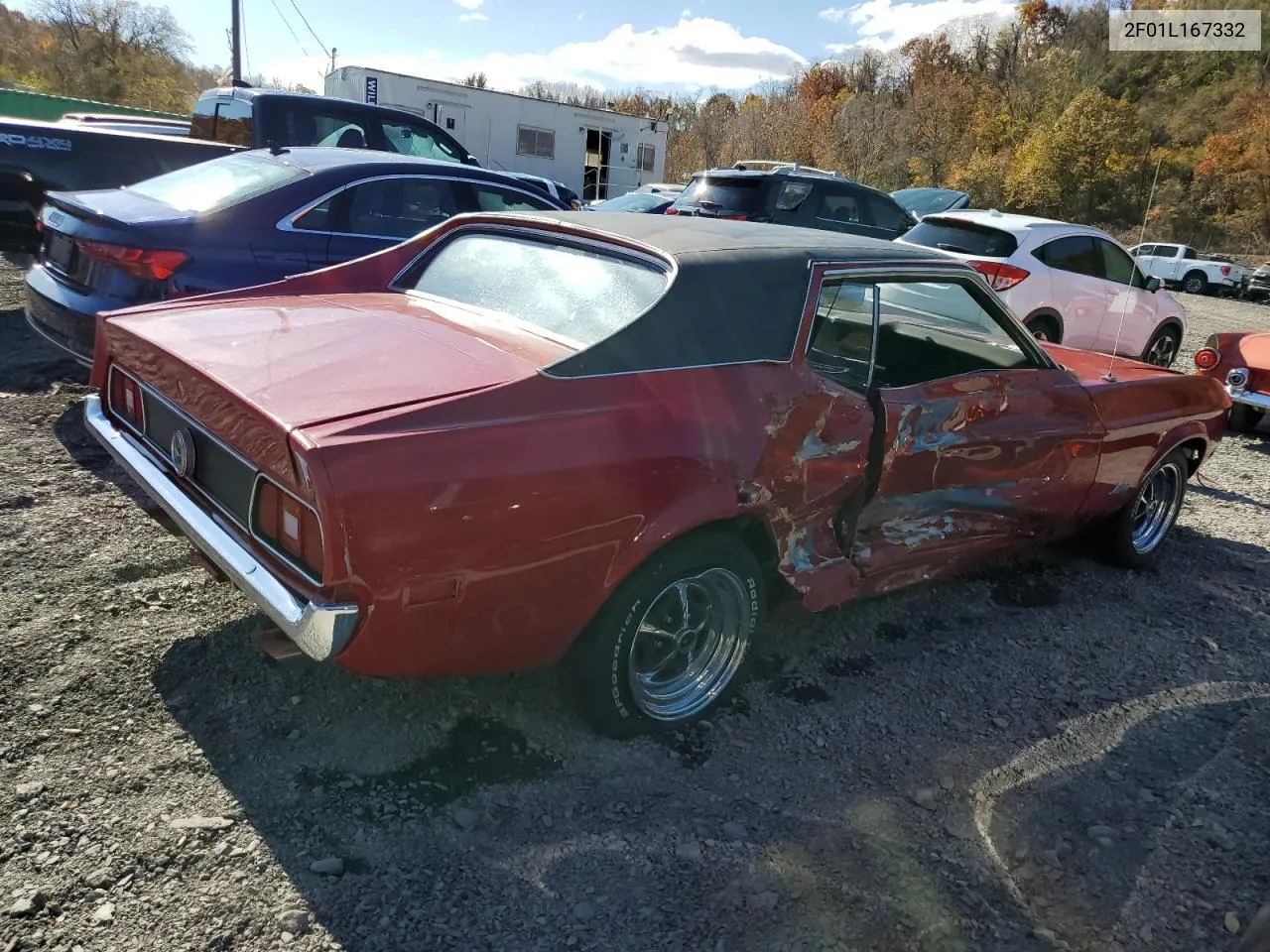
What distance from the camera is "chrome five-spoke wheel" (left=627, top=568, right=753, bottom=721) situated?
2816mm

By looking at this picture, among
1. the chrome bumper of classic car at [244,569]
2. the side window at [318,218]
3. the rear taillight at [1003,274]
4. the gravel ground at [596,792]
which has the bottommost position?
the gravel ground at [596,792]

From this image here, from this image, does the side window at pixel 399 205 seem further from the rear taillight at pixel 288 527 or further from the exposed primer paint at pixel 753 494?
the exposed primer paint at pixel 753 494

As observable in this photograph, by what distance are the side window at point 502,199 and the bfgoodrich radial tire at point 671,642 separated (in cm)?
438

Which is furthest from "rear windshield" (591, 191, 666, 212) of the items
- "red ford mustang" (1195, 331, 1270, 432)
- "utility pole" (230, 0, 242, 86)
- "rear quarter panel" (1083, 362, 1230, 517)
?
"utility pole" (230, 0, 242, 86)

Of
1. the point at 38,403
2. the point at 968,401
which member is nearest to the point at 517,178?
the point at 38,403

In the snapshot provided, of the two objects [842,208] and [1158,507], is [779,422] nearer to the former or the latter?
[1158,507]

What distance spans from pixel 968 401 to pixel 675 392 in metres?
1.44

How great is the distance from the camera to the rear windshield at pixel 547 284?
9.32 ft

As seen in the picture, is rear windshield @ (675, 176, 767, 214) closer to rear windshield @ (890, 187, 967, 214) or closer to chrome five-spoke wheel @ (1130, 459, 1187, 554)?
chrome five-spoke wheel @ (1130, 459, 1187, 554)

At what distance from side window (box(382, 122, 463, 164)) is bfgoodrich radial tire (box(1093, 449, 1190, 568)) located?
7.64 metres

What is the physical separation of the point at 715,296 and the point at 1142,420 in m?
2.64

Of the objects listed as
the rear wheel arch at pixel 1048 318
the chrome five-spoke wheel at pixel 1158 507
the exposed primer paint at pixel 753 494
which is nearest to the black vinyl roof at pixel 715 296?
the exposed primer paint at pixel 753 494

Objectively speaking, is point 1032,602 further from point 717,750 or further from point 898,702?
point 717,750

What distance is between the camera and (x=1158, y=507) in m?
4.87
